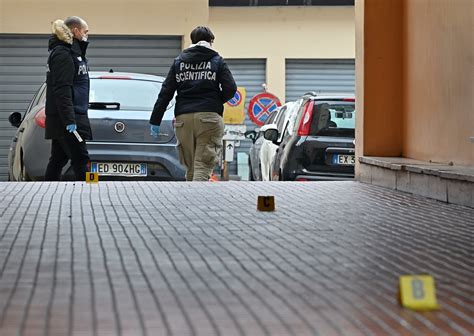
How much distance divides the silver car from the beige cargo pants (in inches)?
51.4

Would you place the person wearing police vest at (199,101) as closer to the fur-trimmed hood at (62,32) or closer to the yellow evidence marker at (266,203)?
the fur-trimmed hood at (62,32)

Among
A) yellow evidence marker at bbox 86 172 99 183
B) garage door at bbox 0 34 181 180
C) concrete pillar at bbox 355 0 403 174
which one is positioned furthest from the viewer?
garage door at bbox 0 34 181 180

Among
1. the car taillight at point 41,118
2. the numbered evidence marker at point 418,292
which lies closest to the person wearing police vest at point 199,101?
the car taillight at point 41,118

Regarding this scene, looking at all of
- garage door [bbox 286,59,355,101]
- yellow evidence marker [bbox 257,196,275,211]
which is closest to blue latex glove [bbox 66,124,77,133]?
yellow evidence marker [bbox 257,196,275,211]

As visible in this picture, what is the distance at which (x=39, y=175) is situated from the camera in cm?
1466

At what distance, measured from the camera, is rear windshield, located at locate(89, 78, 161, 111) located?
14.9m

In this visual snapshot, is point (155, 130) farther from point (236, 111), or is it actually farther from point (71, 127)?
point (236, 111)

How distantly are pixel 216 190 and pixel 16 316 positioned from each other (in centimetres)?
686

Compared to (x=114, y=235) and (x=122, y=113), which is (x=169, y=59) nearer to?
(x=122, y=113)

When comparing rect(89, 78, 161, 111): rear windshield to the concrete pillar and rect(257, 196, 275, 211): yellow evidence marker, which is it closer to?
the concrete pillar

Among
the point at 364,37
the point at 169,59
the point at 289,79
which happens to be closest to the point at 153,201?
the point at 364,37

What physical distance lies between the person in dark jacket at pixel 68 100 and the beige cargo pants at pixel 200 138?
1039 millimetres

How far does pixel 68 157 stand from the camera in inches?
539

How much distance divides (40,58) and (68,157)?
14.6m
